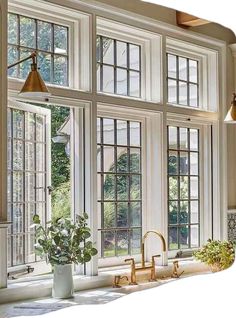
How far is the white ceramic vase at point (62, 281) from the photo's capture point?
9.74 feet

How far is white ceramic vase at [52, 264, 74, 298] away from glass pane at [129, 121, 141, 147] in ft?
4.08

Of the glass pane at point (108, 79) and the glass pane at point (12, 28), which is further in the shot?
the glass pane at point (108, 79)

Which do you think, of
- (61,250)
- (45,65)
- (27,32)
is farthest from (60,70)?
(61,250)

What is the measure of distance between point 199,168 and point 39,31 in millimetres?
1870

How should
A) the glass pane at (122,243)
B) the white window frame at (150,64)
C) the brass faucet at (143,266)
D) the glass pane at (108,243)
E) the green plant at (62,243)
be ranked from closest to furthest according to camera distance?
the green plant at (62,243), the brass faucet at (143,266), the glass pane at (108,243), the glass pane at (122,243), the white window frame at (150,64)

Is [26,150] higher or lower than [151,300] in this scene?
higher

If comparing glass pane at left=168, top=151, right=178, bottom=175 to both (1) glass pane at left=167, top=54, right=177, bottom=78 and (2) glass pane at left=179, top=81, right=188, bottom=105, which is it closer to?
(2) glass pane at left=179, top=81, right=188, bottom=105

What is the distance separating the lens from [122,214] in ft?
12.6

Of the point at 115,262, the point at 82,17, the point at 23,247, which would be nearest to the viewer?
the point at 23,247

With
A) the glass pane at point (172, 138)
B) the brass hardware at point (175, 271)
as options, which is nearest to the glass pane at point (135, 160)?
the glass pane at point (172, 138)

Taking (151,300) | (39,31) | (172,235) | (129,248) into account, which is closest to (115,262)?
(129,248)

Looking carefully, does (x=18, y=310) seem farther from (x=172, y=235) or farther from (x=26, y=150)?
(x=172, y=235)

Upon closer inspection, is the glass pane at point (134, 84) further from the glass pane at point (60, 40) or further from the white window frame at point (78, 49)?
the glass pane at point (60, 40)

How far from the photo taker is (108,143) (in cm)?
375
